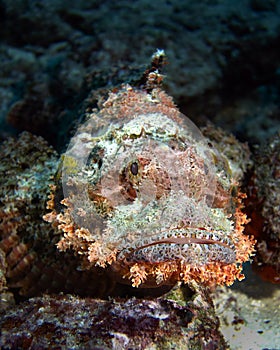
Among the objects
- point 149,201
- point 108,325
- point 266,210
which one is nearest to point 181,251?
point 149,201

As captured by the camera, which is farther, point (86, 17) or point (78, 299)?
point (86, 17)

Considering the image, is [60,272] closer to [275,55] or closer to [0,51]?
[0,51]

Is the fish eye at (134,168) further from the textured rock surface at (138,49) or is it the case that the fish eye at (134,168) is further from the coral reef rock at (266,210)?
the textured rock surface at (138,49)

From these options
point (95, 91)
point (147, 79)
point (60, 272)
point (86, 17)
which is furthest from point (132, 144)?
point (86, 17)

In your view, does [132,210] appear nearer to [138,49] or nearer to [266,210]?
[266,210]

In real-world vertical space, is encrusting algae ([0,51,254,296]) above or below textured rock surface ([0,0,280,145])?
A: below

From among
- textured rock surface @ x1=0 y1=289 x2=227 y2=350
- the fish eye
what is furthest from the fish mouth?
the fish eye

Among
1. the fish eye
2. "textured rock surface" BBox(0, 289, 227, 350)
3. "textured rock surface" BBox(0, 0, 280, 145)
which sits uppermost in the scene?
"textured rock surface" BBox(0, 0, 280, 145)

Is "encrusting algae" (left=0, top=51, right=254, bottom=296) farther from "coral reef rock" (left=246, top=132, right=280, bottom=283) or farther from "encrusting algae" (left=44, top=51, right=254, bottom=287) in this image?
"coral reef rock" (left=246, top=132, right=280, bottom=283)
